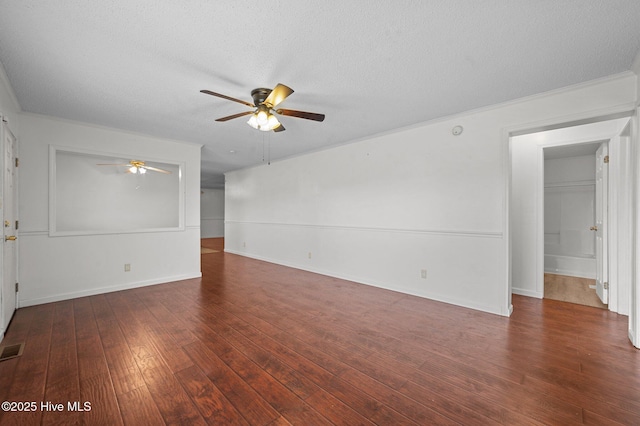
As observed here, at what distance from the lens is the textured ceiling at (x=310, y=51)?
5.36 ft

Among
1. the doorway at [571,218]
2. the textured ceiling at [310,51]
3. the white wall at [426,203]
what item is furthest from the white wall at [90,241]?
the doorway at [571,218]

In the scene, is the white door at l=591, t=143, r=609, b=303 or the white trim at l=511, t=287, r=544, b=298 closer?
the white door at l=591, t=143, r=609, b=303

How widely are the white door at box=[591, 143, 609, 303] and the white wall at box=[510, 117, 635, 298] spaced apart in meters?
0.50

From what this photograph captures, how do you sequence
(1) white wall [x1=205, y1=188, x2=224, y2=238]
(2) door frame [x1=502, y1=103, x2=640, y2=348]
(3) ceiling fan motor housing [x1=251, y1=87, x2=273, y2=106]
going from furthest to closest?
(1) white wall [x1=205, y1=188, x2=224, y2=238] → (3) ceiling fan motor housing [x1=251, y1=87, x2=273, y2=106] → (2) door frame [x1=502, y1=103, x2=640, y2=348]

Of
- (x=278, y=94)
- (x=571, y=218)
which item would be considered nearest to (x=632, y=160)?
(x=278, y=94)

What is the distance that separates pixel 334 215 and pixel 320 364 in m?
3.15

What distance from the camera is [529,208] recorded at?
3.84 m

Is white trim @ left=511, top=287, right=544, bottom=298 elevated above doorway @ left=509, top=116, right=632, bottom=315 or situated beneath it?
situated beneath

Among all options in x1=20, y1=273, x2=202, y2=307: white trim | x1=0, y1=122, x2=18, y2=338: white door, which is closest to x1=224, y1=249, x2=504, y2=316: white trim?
x1=20, y1=273, x2=202, y2=307: white trim

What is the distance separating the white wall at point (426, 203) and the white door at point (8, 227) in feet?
13.4

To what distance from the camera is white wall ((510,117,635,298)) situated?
12.2ft

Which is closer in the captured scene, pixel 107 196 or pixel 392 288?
pixel 392 288

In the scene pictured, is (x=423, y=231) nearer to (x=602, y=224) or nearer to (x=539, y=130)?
(x=539, y=130)

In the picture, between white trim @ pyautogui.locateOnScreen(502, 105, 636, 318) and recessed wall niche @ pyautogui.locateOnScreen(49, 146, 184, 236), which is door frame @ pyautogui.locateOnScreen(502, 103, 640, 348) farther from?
recessed wall niche @ pyautogui.locateOnScreen(49, 146, 184, 236)
